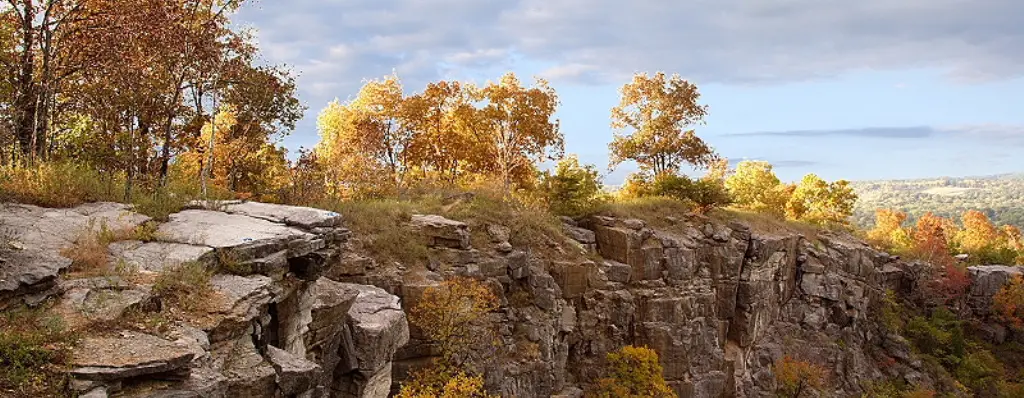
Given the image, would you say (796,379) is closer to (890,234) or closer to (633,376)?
(633,376)

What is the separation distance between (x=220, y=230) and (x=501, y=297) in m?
15.5

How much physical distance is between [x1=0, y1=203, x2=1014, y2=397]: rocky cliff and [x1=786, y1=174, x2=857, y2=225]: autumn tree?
671cm

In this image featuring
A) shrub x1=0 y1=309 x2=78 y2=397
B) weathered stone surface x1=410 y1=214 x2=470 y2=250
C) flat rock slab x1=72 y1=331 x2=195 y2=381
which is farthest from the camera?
weathered stone surface x1=410 y1=214 x2=470 y2=250

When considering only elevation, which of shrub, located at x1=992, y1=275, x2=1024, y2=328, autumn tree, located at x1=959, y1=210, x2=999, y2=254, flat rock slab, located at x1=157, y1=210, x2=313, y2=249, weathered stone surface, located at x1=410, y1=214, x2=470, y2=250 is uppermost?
flat rock slab, located at x1=157, y1=210, x2=313, y2=249

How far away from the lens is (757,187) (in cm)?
6106

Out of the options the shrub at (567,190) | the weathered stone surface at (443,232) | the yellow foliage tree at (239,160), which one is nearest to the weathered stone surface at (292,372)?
the yellow foliage tree at (239,160)

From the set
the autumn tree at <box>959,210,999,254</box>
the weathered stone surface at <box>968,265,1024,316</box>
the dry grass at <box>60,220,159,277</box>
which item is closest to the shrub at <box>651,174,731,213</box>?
the weathered stone surface at <box>968,265,1024,316</box>

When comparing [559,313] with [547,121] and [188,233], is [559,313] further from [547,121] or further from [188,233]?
[188,233]

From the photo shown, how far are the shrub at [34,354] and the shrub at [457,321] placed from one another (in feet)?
47.6

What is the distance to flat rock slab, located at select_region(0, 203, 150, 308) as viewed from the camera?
33.0 ft

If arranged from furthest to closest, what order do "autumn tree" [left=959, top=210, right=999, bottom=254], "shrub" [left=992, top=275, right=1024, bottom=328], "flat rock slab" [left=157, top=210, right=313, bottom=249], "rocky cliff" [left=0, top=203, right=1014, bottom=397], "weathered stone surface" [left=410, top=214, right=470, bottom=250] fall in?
"autumn tree" [left=959, top=210, right=999, bottom=254], "shrub" [left=992, top=275, right=1024, bottom=328], "weathered stone surface" [left=410, top=214, right=470, bottom=250], "flat rock slab" [left=157, top=210, right=313, bottom=249], "rocky cliff" [left=0, top=203, right=1014, bottom=397]

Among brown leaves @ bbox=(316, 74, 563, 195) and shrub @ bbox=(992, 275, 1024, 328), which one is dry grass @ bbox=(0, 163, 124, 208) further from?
shrub @ bbox=(992, 275, 1024, 328)

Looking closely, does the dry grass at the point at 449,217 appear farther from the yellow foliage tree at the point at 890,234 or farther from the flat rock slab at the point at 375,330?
the yellow foliage tree at the point at 890,234

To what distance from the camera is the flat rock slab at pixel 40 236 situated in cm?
1005
